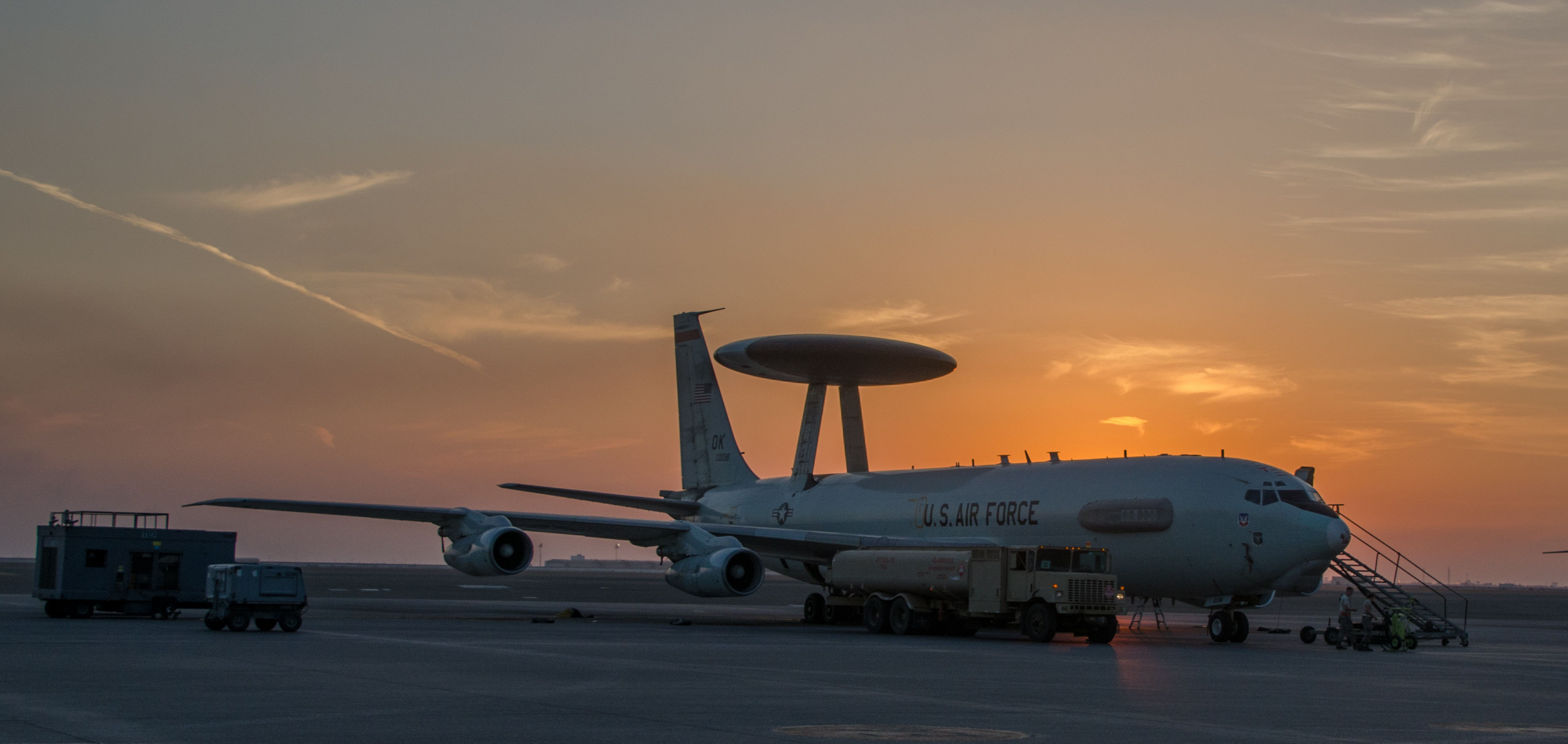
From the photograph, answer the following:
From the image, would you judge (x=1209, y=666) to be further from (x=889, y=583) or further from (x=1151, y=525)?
(x=889, y=583)

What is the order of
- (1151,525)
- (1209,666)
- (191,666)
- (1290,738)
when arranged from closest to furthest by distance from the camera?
(1290,738) → (191,666) → (1209,666) → (1151,525)

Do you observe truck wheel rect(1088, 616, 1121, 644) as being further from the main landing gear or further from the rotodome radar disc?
the rotodome radar disc

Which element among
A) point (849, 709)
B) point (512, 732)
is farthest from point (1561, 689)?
point (512, 732)

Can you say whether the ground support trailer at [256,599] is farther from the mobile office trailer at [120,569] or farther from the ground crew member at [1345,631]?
the ground crew member at [1345,631]

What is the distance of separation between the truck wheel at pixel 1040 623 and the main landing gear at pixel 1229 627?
465cm

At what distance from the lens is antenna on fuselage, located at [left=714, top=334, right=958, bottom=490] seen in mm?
44438

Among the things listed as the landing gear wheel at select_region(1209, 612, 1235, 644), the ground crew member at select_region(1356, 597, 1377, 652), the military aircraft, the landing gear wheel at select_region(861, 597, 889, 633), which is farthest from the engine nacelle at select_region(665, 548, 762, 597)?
the ground crew member at select_region(1356, 597, 1377, 652)

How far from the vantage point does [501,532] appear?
37.0 metres

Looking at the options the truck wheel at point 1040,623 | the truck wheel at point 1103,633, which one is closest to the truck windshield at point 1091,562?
the truck wheel at point 1103,633

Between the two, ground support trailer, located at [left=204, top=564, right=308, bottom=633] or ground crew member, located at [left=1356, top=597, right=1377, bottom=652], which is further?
ground crew member, located at [left=1356, top=597, right=1377, bottom=652]

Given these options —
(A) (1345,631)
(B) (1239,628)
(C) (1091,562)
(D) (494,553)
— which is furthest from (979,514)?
(D) (494,553)

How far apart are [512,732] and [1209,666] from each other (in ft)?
47.1

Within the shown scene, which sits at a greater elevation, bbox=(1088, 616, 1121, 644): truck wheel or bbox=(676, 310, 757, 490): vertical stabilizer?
bbox=(676, 310, 757, 490): vertical stabilizer

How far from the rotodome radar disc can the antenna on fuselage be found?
0.03 m
